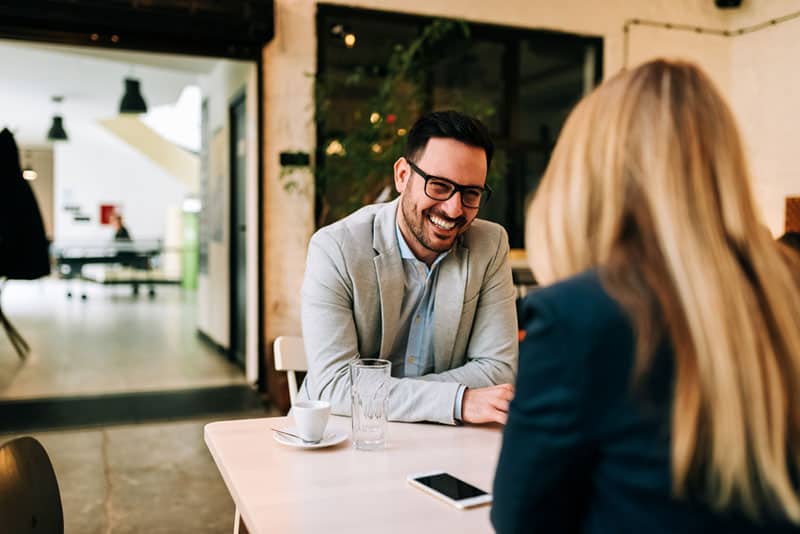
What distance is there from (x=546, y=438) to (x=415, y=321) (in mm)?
1119

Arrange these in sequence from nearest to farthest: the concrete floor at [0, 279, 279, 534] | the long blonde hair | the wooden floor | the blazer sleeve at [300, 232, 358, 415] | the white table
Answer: the long blonde hair, the white table, the blazer sleeve at [300, 232, 358, 415], the concrete floor at [0, 279, 279, 534], the wooden floor

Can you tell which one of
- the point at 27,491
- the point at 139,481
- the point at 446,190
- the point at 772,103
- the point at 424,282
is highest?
the point at 772,103

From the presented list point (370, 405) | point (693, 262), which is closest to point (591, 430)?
point (693, 262)

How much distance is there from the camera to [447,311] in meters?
1.79

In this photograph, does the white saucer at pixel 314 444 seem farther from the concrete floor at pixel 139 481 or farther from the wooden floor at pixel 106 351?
the wooden floor at pixel 106 351

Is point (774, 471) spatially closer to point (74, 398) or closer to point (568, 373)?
point (568, 373)

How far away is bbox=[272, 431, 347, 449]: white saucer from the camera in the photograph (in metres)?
1.31

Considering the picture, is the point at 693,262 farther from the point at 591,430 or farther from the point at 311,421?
the point at 311,421

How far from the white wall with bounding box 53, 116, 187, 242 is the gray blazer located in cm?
1344

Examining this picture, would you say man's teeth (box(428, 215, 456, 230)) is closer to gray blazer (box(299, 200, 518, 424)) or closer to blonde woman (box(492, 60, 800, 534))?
gray blazer (box(299, 200, 518, 424))

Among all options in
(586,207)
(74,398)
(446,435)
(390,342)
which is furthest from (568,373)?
(74,398)

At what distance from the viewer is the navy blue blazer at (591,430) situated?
2.19 ft

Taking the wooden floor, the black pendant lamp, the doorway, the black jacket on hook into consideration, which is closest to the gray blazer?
the black jacket on hook

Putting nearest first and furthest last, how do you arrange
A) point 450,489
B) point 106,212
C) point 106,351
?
point 450,489
point 106,351
point 106,212
